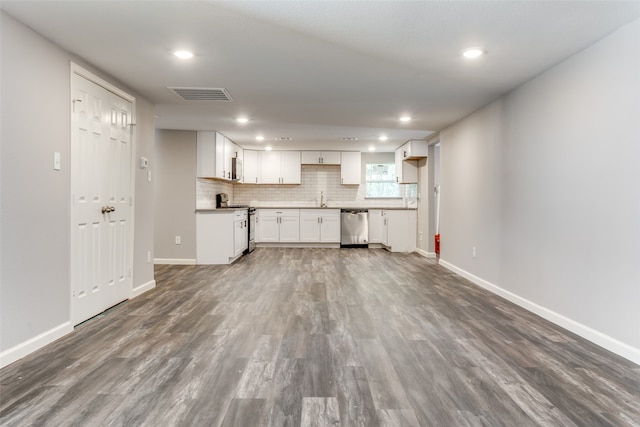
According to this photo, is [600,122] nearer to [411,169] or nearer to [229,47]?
[229,47]

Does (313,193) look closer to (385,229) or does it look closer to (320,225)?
(320,225)

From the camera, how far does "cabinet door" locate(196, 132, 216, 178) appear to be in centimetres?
557

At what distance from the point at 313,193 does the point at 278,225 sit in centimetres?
126

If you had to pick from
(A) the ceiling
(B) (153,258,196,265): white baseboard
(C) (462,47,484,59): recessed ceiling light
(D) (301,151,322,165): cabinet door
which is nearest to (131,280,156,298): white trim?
(B) (153,258,196,265): white baseboard

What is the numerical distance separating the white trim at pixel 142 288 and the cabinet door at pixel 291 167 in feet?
13.8

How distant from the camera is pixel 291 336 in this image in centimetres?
252

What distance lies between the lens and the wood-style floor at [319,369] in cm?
157

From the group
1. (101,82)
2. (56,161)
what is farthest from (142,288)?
(101,82)

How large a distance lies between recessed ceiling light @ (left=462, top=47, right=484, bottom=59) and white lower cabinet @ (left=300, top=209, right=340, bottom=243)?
4.97 meters

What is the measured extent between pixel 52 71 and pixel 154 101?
59.4 inches

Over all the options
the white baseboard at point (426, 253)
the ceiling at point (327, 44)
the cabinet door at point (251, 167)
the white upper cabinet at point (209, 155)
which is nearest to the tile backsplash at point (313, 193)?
the cabinet door at point (251, 167)

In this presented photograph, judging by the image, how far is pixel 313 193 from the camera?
8.12m

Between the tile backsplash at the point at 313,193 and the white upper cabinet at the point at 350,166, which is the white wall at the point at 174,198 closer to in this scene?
the tile backsplash at the point at 313,193

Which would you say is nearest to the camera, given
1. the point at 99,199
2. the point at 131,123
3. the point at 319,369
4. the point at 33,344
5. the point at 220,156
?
the point at 319,369
